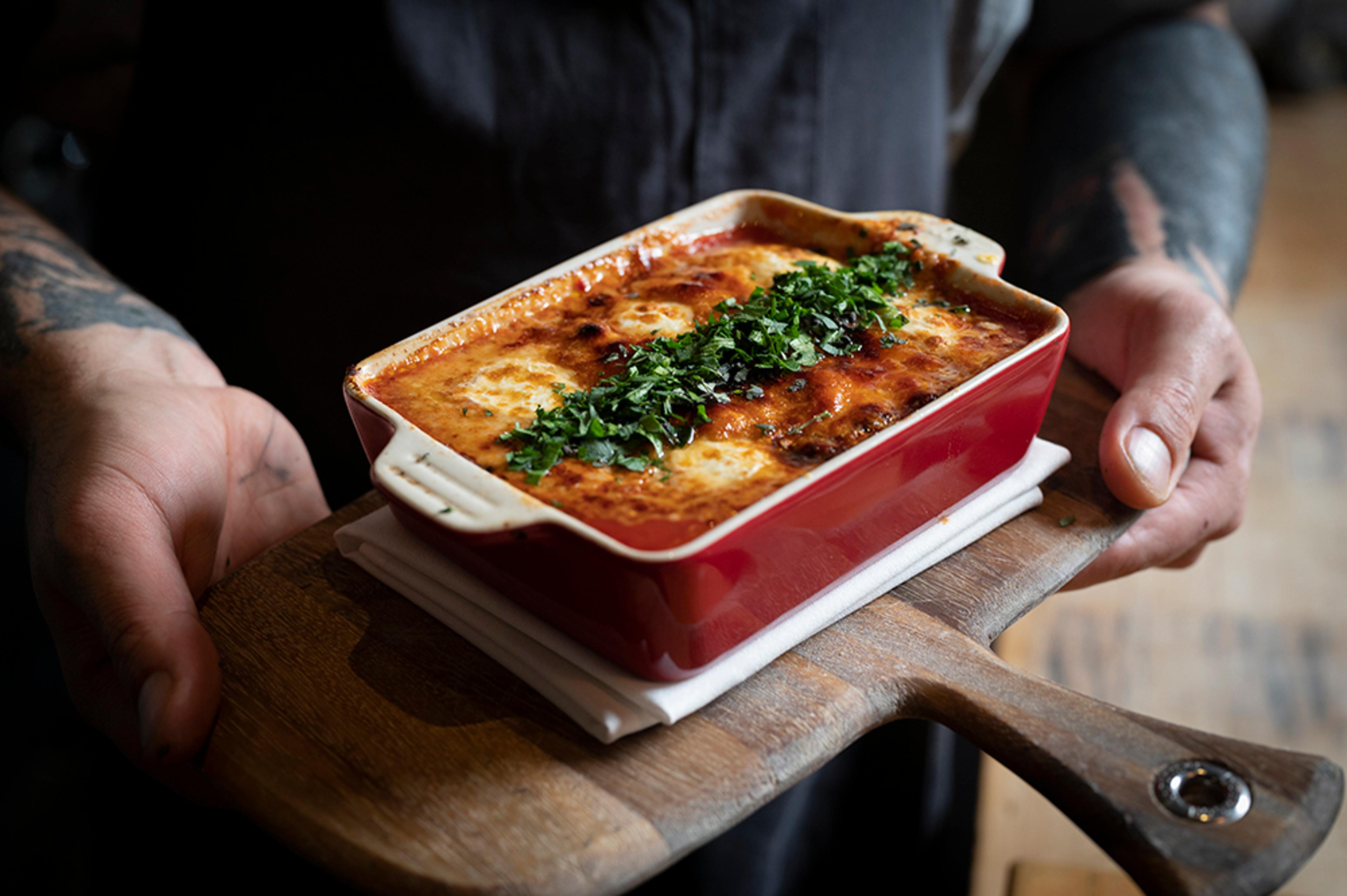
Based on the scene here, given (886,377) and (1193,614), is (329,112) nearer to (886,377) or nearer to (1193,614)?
(886,377)

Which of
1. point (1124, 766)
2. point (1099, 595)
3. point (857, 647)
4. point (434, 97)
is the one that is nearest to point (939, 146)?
point (434, 97)

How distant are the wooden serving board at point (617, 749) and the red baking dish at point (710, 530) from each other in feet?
0.23

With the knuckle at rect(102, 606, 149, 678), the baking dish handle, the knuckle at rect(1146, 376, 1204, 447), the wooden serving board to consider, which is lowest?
the wooden serving board

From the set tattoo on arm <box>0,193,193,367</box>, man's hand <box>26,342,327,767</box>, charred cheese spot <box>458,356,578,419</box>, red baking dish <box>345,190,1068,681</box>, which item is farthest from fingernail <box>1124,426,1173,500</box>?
tattoo on arm <box>0,193,193,367</box>

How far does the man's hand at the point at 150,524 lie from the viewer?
86 cm

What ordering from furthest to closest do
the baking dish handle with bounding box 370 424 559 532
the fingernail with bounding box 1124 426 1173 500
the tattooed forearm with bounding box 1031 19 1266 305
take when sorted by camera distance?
1. the tattooed forearm with bounding box 1031 19 1266 305
2. the fingernail with bounding box 1124 426 1173 500
3. the baking dish handle with bounding box 370 424 559 532

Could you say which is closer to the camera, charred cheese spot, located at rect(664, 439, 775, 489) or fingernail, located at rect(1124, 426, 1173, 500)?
charred cheese spot, located at rect(664, 439, 775, 489)

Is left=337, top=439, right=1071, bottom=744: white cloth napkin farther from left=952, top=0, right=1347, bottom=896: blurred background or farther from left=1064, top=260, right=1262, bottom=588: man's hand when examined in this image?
left=952, top=0, right=1347, bottom=896: blurred background

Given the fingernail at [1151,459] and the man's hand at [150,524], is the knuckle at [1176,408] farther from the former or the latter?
the man's hand at [150,524]

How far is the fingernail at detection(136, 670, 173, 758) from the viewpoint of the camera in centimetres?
81

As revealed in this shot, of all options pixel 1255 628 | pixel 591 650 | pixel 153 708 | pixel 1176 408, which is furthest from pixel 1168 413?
pixel 1255 628

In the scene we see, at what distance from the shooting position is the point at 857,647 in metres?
0.92

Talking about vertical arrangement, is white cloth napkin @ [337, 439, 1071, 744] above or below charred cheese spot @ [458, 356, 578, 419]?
below

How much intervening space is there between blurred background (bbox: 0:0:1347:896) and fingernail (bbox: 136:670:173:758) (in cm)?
103
